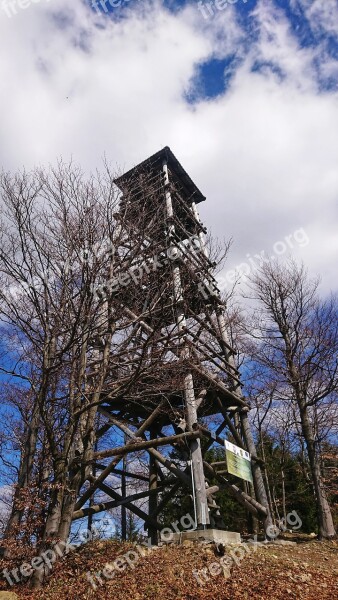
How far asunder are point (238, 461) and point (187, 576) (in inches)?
160

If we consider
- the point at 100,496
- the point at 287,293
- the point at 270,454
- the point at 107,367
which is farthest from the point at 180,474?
the point at 270,454

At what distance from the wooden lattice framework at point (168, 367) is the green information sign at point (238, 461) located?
0.50 m

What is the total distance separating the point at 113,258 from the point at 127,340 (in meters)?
1.80

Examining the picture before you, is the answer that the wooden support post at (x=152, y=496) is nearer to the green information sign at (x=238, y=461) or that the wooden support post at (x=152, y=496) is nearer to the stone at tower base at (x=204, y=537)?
the green information sign at (x=238, y=461)

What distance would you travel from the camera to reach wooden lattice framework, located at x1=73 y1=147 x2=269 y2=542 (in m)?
8.22

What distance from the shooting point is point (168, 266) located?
993 cm

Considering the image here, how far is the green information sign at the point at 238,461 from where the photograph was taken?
9.45 meters

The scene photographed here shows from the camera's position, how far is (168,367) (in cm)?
831

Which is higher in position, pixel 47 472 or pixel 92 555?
pixel 47 472

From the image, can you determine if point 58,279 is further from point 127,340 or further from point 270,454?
point 270,454

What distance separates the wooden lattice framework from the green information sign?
50 centimetres
